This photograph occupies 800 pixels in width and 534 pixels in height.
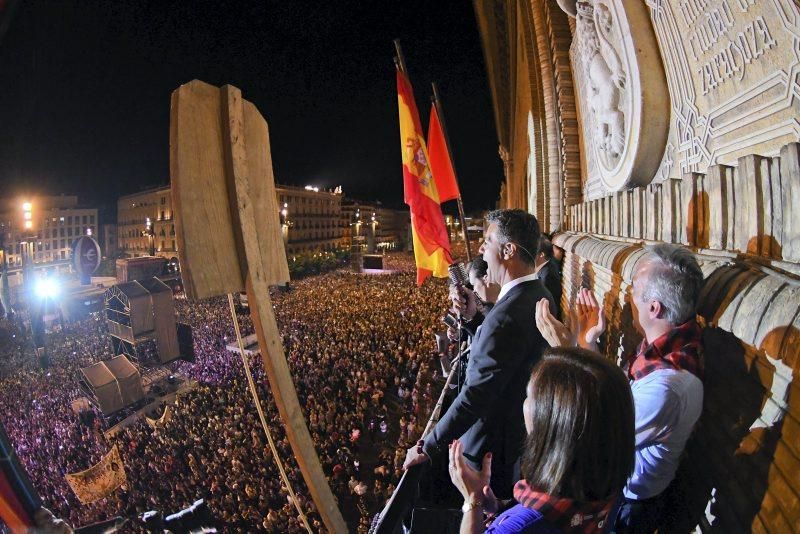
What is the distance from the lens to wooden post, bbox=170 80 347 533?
4.27 ft

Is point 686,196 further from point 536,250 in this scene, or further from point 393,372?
point 393,372

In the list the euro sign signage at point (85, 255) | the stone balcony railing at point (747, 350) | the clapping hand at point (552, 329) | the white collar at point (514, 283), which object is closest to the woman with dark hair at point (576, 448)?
the stone balcony railing at point (747, 350)

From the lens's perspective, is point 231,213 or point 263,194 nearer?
point 231,213

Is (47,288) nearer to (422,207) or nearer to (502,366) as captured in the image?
(422,207)

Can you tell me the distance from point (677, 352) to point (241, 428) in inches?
330

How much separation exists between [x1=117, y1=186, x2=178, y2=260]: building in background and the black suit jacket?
52.2m

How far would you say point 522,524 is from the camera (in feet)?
3.41

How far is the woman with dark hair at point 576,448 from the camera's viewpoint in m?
1.04

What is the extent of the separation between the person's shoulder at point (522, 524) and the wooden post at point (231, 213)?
741mm

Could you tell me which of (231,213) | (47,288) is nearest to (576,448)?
(231,213)

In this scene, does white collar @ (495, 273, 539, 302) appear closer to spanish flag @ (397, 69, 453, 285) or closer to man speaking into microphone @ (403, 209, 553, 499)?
man speaking into microphone @ (403, 209, 553, 499)

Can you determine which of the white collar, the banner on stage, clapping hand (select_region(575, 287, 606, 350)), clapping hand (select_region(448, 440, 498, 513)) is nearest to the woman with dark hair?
clapping hand (select_region(448, 440, 498, 513))

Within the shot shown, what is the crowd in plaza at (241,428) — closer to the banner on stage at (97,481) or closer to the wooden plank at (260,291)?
the banner on stage at (97,481)

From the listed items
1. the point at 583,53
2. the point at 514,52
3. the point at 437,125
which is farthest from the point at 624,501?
the point at 514,52
